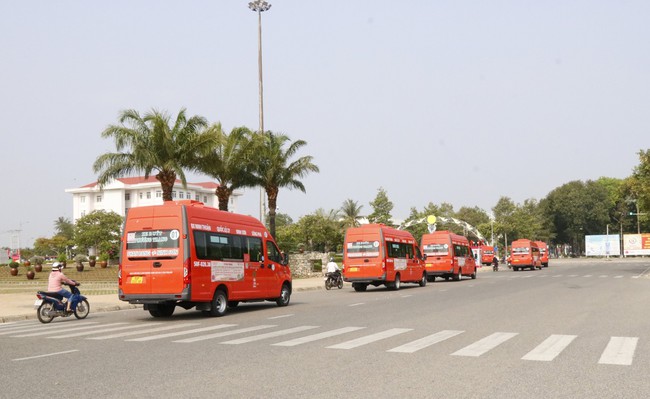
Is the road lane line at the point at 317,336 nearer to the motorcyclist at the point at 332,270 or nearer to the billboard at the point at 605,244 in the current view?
the motorcyclist at the point at 332,270

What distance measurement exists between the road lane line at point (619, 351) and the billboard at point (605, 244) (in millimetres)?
97790

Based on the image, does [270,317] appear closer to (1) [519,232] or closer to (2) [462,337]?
(2) [462,337]

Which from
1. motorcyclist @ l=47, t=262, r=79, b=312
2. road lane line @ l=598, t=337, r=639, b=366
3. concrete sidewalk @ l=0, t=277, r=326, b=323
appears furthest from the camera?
concrete sidewalk @ l=0, t=277, r=326, b=323

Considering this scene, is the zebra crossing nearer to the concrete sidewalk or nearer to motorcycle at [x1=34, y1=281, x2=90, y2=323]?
motorcycle at [x1=34, y1=281, x2=90, y2=323]

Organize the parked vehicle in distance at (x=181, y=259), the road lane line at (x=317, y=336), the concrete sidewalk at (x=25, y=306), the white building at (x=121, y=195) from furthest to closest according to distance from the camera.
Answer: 1. the white building at (x=121, y=195)
2. the concrete sidewalk at (x=25, y=306)
3. the parked vehicle in distance at (x=181, y=259)
4. the road lane line at (x=317, y=336)

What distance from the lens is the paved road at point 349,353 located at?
771cm

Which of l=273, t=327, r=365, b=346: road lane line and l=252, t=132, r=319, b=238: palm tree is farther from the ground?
l=252, t=132, r=319, b=238: palm tree

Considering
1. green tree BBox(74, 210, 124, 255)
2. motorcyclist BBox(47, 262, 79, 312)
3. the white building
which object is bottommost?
motorcyclist BBox(47, 262, 79, 312)

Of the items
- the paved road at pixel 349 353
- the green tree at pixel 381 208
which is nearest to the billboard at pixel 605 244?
the green tree at pixel 381 208

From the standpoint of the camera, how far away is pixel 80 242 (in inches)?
3506

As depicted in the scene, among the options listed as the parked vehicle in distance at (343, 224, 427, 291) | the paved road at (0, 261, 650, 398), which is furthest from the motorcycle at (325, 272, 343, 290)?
the paved road at (0, 261, 650, 398)

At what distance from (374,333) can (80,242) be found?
271 feet

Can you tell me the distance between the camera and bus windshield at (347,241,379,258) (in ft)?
99.3

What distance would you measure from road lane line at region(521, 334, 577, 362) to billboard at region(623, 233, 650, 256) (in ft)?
314
